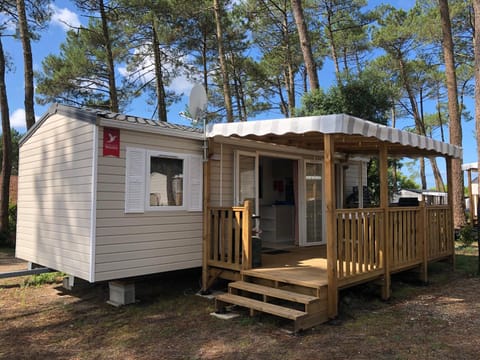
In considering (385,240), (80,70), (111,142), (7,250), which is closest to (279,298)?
(385,240)

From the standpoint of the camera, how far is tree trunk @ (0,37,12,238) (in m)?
10.7

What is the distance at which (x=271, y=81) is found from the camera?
54.0 ft

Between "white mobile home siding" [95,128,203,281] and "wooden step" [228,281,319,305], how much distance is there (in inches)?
41.1

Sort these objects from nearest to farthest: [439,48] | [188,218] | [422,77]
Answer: [188,218] < [439,48] < [422,77]

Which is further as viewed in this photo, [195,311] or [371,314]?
[195,311]

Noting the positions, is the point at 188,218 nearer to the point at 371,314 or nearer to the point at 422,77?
the point at 371,314

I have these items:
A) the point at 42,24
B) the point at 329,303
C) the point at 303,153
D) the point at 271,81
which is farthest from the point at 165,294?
the point at 271,81

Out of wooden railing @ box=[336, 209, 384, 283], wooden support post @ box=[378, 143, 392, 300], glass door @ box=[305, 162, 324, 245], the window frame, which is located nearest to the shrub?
glass door @ box=[305, 162, 324, 245]

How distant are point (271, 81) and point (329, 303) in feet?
44.2

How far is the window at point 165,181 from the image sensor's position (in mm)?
5133

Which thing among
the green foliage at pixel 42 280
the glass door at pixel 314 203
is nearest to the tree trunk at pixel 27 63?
the green foliage at pixel 42 280

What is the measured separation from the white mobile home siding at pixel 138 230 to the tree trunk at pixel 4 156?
7619mm

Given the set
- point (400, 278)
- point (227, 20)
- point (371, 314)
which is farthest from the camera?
point (227, 20)

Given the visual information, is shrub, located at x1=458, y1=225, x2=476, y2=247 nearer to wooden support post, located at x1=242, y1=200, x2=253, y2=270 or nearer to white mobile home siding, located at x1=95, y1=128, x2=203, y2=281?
wooden support post, located at x1=242, y1=200, x2=253, y2=270
